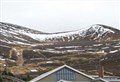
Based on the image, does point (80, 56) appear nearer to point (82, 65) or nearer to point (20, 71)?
point (82, 65)

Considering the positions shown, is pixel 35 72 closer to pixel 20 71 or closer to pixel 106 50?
pixel 20 71

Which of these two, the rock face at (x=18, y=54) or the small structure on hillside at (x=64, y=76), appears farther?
the rock face at (x=18, y=54)

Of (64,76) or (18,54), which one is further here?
(18,54)

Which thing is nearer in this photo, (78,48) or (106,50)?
(106,50)

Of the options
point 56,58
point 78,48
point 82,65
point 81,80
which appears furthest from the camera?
point 78,48

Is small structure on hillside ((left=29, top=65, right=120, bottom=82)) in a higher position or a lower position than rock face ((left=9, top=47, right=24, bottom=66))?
lower

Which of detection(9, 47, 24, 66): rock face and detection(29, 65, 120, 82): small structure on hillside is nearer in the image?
detection(29, 65, 120, 82): small structure on hillside

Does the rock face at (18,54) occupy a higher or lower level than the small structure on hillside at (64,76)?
higher

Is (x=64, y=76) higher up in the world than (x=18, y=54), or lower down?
lower down

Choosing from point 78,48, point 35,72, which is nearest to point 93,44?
point 78,48

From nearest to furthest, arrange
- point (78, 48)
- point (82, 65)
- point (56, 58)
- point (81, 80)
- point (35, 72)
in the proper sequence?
point (81, 80)
point (35, 72)
point (82, 65)
point (56, 58)
point (78, 48)
